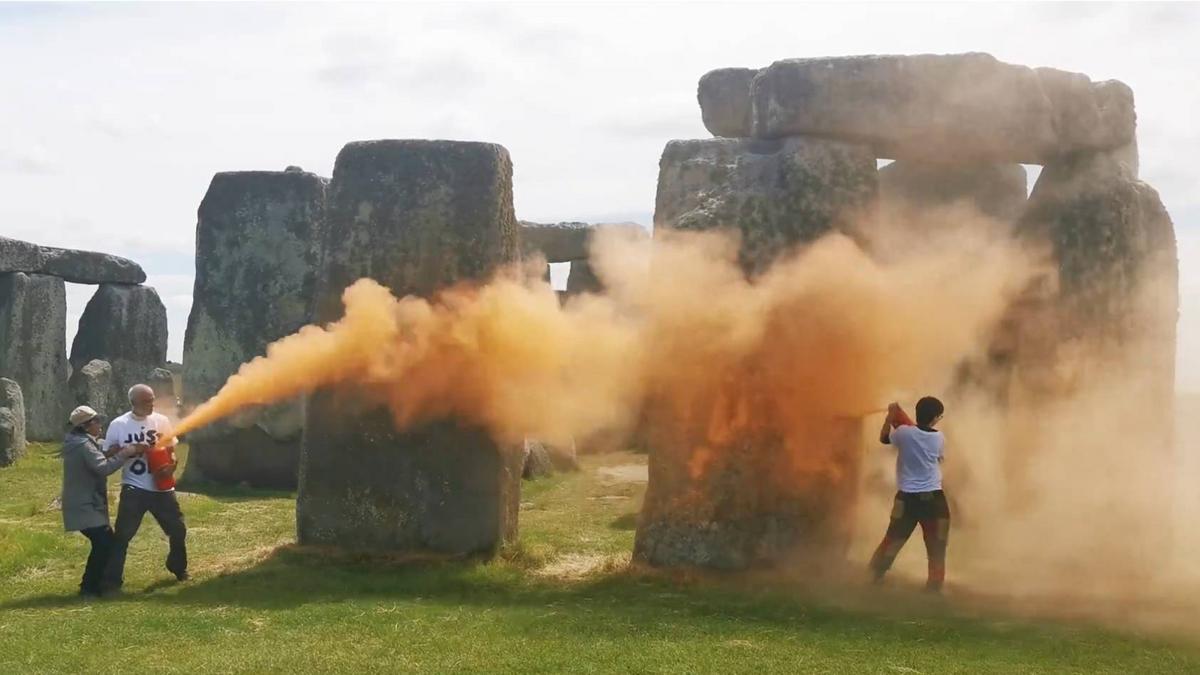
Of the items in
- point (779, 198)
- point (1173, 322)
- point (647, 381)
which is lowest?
point (647, 381)

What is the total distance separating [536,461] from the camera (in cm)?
1803

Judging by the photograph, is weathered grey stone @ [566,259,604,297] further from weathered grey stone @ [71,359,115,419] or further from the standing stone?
the standing stone

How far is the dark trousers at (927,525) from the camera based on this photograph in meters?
10.0

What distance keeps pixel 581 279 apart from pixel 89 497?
1560 centimetres

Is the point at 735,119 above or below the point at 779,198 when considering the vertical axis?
above

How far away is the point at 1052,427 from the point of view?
12273mm

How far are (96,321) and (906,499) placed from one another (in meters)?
19.5

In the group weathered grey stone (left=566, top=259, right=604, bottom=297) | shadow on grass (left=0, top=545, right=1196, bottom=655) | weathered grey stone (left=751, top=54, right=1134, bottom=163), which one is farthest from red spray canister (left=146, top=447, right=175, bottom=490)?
weathered grey stone (left=566, top=259, right=604, bottom=297)

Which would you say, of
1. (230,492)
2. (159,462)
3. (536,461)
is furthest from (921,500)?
(230,492)

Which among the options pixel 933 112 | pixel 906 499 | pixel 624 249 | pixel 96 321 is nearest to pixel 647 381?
pixel 624 249

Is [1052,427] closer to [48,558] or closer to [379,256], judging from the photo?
[379,256]

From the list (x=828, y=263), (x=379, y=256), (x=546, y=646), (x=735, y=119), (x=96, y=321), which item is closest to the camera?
(x=546, y=646)

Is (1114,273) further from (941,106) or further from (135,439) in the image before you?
(135,439)

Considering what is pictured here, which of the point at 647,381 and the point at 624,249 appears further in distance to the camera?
the point at 624,249
